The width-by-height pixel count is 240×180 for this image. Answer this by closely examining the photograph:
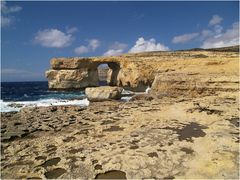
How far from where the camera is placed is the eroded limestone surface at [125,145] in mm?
7602

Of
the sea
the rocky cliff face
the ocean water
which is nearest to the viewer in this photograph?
the rocky cliff face

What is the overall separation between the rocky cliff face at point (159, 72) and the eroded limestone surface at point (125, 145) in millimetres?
7882

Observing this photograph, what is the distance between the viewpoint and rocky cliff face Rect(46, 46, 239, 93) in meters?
23.3

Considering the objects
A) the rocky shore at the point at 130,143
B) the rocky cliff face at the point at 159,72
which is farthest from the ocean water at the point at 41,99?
the rocky shore at the point at 130,143

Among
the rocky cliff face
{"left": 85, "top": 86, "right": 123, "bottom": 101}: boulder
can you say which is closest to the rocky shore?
the rocky cliff face

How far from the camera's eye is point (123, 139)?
10.4m

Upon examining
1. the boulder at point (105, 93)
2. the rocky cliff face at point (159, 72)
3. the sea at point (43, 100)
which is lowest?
the sea at point (43, 100)

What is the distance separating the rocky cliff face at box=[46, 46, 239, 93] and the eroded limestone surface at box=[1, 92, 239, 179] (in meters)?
7.88

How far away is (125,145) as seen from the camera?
9.68 m

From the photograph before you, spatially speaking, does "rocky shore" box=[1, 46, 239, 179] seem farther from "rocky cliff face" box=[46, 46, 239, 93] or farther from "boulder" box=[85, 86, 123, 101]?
"boulder" box=[85, 86, 123, 101]

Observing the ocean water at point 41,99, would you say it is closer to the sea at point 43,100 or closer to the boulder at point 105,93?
the sea at point 43,100

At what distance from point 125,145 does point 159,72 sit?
28.6 meters

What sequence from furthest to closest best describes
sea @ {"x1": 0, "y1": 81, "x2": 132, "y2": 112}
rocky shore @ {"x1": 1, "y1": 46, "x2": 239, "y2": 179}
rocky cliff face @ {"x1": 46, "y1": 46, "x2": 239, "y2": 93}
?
sea @ {"x1": 0, "y1": 81, "x2": 132, "y2": 112} → rocky cliff face @ {"x1": 46, "y1": 46, "x2": 239, "y2": 93} → rocky shore @ {"x1": 1, "y1": 46, "x2": 239, "y2": 179}

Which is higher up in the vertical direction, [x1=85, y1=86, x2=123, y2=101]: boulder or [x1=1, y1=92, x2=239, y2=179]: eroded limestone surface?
[x1=85, y1=86, x2=123, y2=101]: boulder
